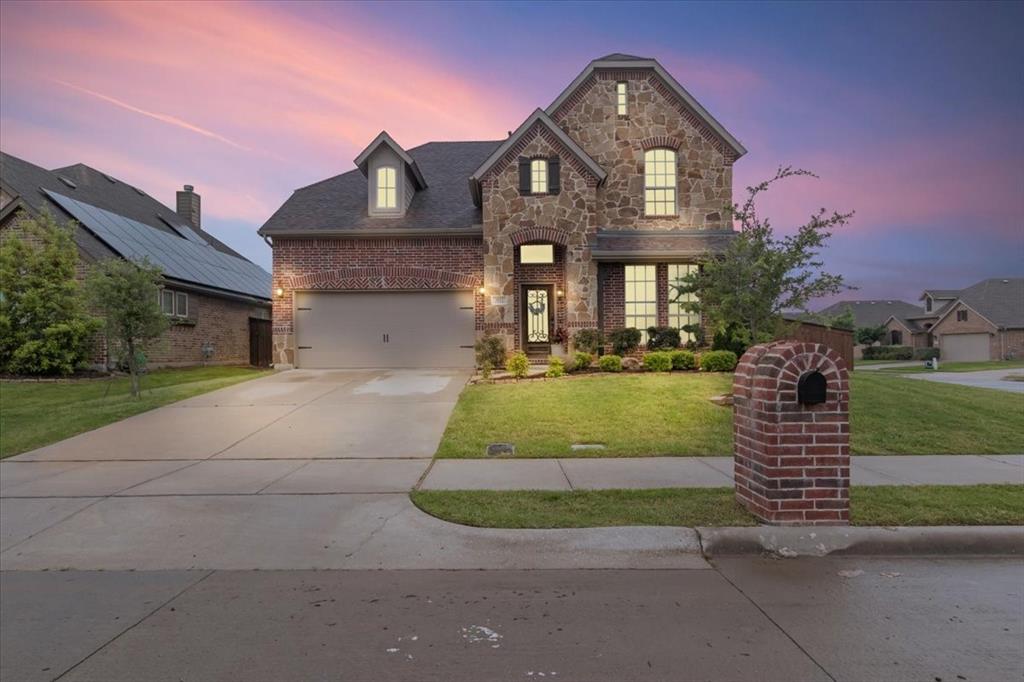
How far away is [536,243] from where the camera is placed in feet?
56.6

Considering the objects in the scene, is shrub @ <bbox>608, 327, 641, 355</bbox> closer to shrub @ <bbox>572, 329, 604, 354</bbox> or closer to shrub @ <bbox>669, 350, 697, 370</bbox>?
shrub @ <bbox>572, 329, 604, 354</bbox>

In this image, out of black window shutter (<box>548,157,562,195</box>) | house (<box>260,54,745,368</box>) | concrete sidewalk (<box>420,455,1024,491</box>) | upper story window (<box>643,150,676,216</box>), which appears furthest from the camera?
upper story window (<box>643,150,676,216</box>)

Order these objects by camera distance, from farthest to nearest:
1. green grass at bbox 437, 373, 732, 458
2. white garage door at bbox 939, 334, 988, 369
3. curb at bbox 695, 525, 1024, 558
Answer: white garage door at bbox 939, 334, 988, 369
green grass at bbox 437, 373, 732, 458
curb at bbox 695, 525, 1024, 558

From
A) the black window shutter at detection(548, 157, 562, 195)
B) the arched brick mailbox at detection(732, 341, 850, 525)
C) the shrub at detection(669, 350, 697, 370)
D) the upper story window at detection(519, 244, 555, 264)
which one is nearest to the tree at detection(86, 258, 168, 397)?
the upper story window at detection(519, 244, 555, 264)

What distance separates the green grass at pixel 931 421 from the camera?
332 inches

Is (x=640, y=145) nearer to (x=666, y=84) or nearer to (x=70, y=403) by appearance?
(x=666, y=84)

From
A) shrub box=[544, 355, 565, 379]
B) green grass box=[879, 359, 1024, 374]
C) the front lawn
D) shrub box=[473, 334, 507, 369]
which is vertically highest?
shrub box=[473, 334, 507, 369]

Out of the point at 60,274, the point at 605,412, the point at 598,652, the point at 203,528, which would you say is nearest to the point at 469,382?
the point at 605,412

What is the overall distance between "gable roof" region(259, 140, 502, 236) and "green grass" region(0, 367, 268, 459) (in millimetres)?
4880

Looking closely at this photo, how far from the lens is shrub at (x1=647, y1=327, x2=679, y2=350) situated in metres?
16.5

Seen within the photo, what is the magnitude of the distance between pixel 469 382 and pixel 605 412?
4.85 meters

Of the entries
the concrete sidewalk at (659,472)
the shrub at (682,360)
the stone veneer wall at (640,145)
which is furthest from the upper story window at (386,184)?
the concrete sidewalk at (659,472)

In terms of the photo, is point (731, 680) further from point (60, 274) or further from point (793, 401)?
point (60, 274)

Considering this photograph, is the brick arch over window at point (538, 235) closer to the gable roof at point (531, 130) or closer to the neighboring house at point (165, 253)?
the gable roof at point (531, 130)
